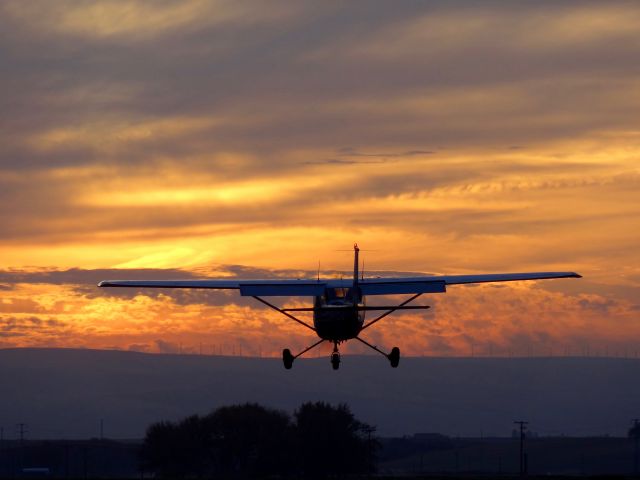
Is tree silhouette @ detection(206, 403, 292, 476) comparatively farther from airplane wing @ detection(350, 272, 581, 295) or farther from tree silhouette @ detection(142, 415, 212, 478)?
airplane wing @ detection(350, 272, 581, 295)

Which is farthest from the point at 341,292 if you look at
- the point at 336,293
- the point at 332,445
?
the point at 332,445

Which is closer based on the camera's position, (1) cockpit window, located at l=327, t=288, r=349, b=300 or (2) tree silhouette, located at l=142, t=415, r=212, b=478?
(1) cockpit window, located at l=327, t=288, r=349, b=300

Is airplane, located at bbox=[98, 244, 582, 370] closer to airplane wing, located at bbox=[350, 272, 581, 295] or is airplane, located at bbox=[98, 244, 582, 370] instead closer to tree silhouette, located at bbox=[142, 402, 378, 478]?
airplane wing, located at bbox=[350, 272, 581, 295]

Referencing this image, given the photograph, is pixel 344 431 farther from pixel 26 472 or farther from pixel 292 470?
pixel 26 472

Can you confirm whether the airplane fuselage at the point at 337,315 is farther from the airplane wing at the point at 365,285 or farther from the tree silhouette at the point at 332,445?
the tree silhouette at the point at 332,445

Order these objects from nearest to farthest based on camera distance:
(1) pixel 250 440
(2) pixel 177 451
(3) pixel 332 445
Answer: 1. (3) pixel 332 445
2. (1) pixel 250 440
3. (2) pixel 177 451

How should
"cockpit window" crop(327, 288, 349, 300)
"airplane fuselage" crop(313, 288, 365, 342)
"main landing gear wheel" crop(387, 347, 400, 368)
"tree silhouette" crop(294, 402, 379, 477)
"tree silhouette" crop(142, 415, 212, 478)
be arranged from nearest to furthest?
1. "airplane fuselage" crop(313, 288, 365, 342)
2. "cockpit window" crop(327, 288, 349, 300)
3. "main landing gear wheel" crop(387, 347, 400, 368)
4. "tree silhouette" crop(294, 402, 379, 477)
5. "tree silhouette" crop(142, 415, 212, 478)

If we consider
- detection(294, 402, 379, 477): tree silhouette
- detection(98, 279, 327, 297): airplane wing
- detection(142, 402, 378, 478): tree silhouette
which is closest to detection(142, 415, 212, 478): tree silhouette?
detection(142, 402, 378, 478): tree silhouette

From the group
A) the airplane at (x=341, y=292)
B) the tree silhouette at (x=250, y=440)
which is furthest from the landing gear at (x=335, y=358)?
the tree silhouette at (x=250, y=440)

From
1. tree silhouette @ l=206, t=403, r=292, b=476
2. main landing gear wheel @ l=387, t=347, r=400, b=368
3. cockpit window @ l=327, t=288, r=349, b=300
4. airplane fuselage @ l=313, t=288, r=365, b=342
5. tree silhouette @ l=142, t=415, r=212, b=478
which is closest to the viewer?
airplane fuselage @ l=313, t=288, r=365, b=342

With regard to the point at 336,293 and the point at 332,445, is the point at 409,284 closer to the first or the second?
the point at 336,293

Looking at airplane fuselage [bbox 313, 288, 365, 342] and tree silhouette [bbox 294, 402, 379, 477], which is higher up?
airplane fuselage [bbox 313, 288, 365, 342]

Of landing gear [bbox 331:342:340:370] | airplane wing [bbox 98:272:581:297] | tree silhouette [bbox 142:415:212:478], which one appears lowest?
tree silhouette [bbox 142:415:212:478]

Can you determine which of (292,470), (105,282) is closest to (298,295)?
(105,282)
